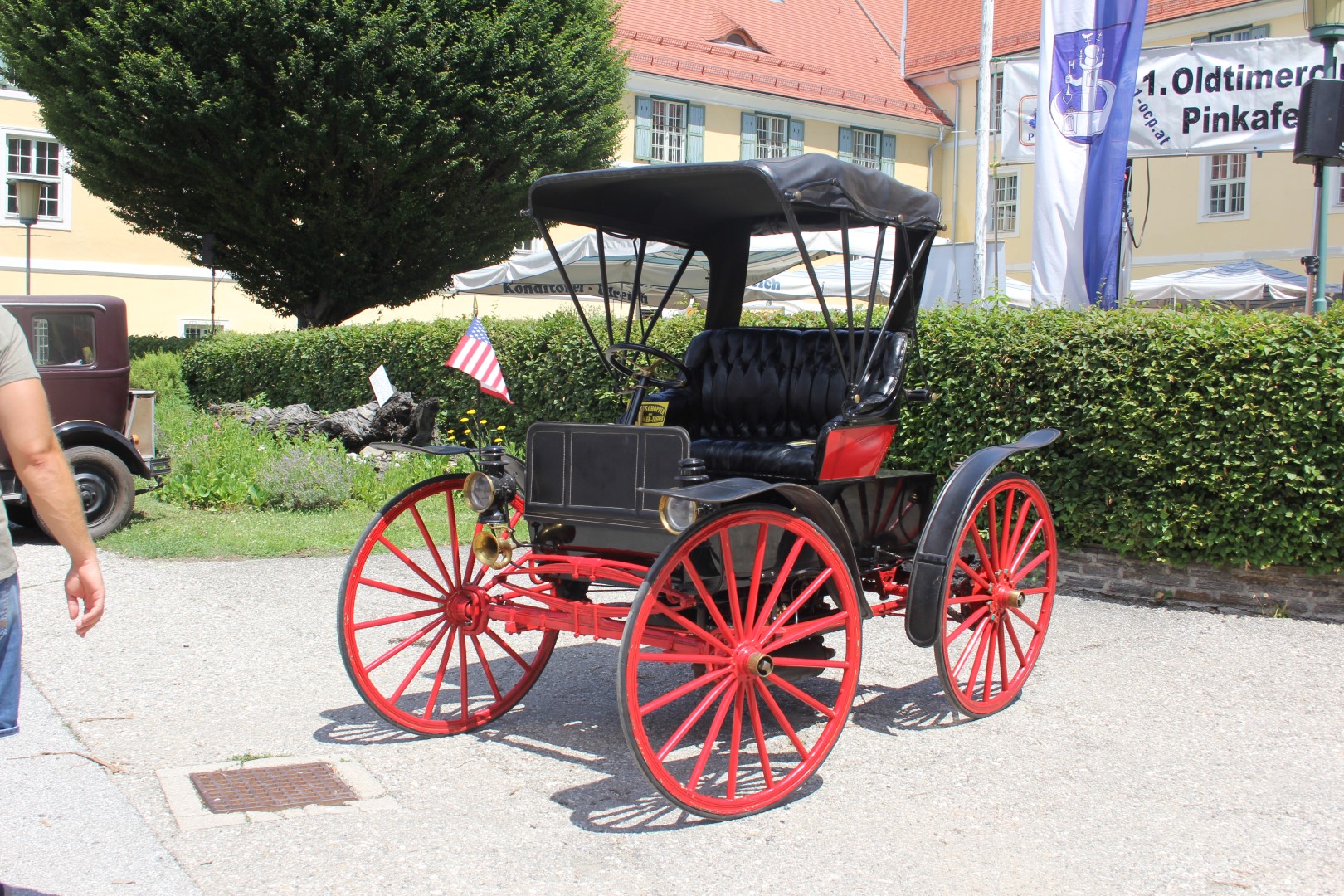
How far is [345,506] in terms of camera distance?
37.2ft

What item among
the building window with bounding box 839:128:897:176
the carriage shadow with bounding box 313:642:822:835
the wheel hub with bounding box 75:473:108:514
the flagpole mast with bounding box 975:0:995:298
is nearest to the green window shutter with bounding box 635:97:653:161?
the building window with bounding box 839:128:897:176

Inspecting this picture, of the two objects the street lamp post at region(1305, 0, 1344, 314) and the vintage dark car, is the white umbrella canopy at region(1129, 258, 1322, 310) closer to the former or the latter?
the street lamp post at region(1305, 0, 1344, 314)

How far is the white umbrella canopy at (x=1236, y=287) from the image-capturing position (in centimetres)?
1828

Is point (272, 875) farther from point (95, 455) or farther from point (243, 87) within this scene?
point (243, 87)

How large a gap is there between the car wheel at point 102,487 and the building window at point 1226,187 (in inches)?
1121

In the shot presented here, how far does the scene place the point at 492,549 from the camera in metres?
4.75

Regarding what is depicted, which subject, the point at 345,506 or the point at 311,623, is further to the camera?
the point at 345,506

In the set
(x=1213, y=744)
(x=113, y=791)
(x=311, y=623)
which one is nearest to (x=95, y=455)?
(x=311, y=623)

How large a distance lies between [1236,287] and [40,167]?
2483cm

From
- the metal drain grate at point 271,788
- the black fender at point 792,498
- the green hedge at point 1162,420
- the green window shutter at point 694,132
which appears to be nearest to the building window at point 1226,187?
the green window shutter at point 694,132

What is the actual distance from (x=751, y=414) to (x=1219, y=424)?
295 cm

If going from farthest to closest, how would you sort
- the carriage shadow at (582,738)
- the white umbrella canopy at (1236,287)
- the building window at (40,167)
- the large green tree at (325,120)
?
the building window at (40,167)
the white umbrella canopy at (1236,287)
the large green tree at (325,120)
the carriage shadow at (582,738)

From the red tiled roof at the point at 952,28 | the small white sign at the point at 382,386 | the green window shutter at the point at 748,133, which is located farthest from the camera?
the red tiled roof at the point at 952,28

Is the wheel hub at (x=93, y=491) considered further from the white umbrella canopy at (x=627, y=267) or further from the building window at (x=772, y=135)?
the building window at (x=772, y=135)
